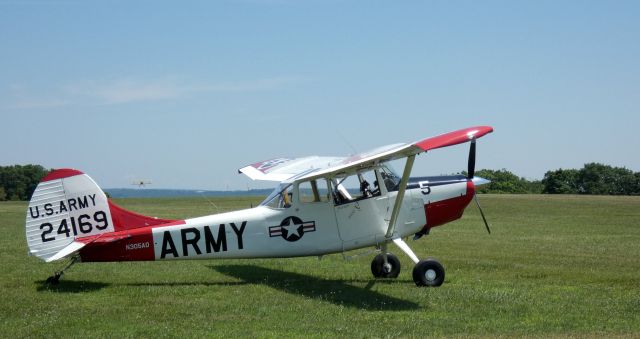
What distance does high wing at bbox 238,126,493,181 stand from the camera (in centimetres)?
985

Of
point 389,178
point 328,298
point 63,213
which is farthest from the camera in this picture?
point 389,178

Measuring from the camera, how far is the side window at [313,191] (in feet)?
39.8

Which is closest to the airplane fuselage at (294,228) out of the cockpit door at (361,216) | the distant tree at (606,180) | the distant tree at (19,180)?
the cockpit door at (361,216)

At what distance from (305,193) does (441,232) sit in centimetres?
1353

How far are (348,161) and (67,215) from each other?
4.70 meters

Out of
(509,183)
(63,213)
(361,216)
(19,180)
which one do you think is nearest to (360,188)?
(361,216)

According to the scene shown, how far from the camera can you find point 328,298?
34.7 ft

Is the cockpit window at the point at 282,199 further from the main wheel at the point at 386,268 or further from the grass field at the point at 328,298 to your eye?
the main wheel at the point at 386,268

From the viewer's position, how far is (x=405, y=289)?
36.9 ft

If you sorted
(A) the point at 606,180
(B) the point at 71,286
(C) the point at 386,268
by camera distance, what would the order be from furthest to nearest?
1. (A) the point at 606,180
2. (C) the point at 386,268
3. (B) the point at 71,286

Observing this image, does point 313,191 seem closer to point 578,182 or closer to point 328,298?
point 328,298

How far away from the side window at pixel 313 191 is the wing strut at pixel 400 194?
122 cm

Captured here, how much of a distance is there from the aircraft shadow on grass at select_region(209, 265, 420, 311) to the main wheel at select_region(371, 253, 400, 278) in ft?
2.26

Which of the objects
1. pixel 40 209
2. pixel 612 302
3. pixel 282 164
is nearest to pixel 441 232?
pixel 282 164
